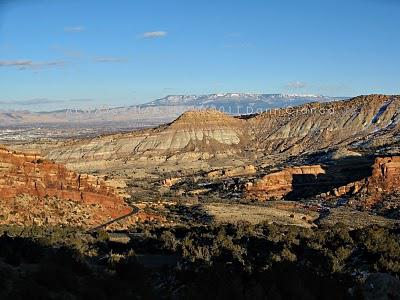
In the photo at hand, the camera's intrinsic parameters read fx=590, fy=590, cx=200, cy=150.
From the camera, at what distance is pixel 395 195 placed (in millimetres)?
51406

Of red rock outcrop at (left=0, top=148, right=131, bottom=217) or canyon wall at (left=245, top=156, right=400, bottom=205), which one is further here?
canyon wall at (left=245, top=156, right=400, bottom=205)

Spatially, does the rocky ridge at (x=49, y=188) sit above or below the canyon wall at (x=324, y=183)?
above

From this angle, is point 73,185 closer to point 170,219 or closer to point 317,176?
point 170,219

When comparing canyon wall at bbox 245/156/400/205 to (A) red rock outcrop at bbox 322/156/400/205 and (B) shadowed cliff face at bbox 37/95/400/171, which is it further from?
(B) shadowed cliff face at bbox 37/95/400/171

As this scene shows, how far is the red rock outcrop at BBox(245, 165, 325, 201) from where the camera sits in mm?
59050

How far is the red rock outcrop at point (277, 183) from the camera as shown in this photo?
59.0 metres

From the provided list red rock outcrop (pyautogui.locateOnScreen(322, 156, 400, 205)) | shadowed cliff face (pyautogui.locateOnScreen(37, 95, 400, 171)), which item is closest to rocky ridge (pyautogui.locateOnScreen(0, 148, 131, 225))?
red rock outcrop (pyautogui.locateOnScreen(322, 156, 400, 205))

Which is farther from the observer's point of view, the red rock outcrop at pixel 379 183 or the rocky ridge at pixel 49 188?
the red rock outcrop at pixel 379 183

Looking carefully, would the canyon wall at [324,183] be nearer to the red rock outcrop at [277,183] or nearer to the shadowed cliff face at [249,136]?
the red rock outcrop at [277,183]

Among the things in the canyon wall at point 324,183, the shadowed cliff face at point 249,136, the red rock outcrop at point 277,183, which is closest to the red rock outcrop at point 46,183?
the canyon wall at point 324,183

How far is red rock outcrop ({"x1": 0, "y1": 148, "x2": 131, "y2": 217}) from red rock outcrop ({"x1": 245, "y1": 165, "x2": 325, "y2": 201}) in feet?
74.9

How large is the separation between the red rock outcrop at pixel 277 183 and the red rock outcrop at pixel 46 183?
22817mm

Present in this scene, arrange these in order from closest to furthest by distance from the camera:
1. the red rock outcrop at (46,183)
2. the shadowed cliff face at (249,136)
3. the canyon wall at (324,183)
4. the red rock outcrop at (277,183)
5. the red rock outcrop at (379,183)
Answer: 1. the red rock outcrop at (46,183)
2. the red rock outcrop at (379,183)
3. the canyon wall at (324,183)
4. the red rock outcrop at (277,183)
5. the shadowed cliff face at (249,136)

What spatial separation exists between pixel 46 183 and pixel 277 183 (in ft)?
105
